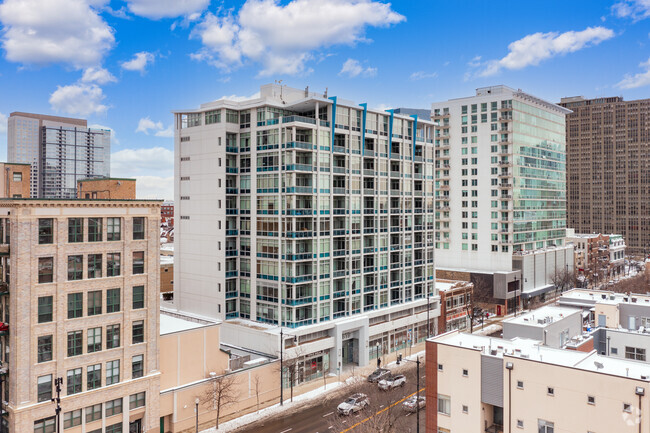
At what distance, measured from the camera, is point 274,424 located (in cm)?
5212

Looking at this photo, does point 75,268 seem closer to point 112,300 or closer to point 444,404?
point 112,300

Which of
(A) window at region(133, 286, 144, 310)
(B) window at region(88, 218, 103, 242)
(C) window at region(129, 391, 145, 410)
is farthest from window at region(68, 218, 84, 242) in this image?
(C) window at region(129, 391, 145, 410)

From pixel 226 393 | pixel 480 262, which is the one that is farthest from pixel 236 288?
pixel 480 262

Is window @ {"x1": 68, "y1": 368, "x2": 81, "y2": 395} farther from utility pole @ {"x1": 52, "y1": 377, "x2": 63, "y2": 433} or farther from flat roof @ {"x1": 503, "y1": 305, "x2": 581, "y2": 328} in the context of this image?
flat roof @ {"x1": 503, "y1": 305, "x2": 581, "y2": 328}

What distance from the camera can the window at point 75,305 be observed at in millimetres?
44312

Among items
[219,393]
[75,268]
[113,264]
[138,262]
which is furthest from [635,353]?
[75,268]

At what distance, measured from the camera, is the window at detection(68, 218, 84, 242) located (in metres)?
44.8

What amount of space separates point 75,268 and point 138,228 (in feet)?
22.2

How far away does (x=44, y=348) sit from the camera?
42.6 meters

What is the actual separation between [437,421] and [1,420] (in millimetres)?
35691

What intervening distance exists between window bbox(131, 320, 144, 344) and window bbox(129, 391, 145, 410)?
4.87m

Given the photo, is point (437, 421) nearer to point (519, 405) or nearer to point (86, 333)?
point (519, 405)

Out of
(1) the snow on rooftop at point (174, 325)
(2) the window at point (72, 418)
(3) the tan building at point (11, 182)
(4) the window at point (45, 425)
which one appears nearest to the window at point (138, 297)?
(1) the snow on rooftop at point (174, 325)

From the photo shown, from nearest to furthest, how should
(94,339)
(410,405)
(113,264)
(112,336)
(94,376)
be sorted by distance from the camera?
(94,376) < (94,339) < (112,336) < (113,264) < (410,405)
